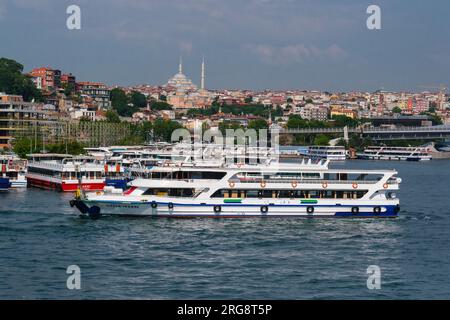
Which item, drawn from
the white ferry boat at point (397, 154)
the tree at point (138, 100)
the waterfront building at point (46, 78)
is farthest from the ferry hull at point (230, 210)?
the tree at point (138, 100)

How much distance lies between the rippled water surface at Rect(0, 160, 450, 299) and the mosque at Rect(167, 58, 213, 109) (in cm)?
10095

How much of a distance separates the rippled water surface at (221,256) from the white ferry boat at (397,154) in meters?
44.9

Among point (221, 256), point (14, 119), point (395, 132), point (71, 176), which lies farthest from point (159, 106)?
point (221, 256)

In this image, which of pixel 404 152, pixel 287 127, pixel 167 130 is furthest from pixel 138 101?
pixel 404 152

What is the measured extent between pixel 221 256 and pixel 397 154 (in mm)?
53792

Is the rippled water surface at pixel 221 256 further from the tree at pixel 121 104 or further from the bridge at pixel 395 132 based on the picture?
the tree at pixel 121 104

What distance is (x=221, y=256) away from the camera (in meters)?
14.0

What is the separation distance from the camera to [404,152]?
6556 centimetres

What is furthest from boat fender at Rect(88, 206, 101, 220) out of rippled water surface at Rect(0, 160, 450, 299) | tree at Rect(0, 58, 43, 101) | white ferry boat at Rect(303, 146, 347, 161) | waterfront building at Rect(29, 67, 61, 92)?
waterfront building at Rect(29, 67, 61, 92)

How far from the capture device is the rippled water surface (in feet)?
37.9

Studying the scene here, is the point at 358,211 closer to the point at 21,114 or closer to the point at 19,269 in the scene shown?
the point at 19,269

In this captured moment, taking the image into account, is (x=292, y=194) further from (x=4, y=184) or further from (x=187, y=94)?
(x=187, y=94)

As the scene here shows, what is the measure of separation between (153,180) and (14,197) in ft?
23.2

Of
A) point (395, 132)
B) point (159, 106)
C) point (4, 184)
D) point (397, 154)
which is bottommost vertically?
point (4, 184)
